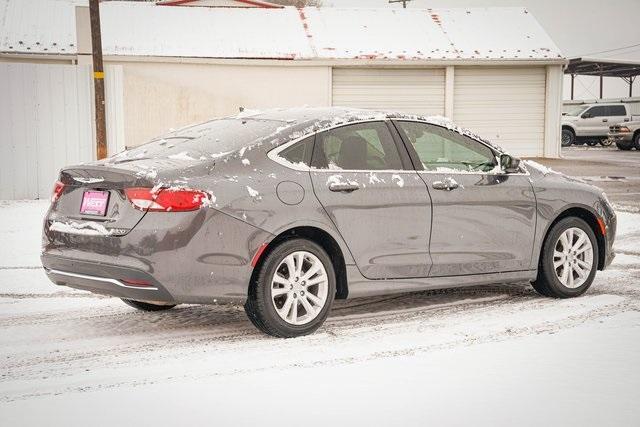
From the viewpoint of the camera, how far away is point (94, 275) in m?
5.93

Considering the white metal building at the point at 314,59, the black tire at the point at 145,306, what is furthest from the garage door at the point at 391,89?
the black tire at the point at 145,306

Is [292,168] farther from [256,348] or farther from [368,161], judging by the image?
[256,348]

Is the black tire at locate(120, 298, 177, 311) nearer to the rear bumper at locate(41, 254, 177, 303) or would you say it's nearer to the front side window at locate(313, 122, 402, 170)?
the rear bumper at locate(41, 254, 177, 303)

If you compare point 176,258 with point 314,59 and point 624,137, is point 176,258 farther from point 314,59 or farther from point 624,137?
point 624,137

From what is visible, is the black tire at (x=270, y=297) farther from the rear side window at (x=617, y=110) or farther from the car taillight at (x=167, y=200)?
the rear side window at (x=617, y=110)

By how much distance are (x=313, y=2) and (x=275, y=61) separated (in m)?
43.7

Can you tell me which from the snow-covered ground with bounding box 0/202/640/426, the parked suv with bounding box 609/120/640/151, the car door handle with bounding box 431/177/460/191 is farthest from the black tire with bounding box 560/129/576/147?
the car door handle with bounding box 431/177/460/191

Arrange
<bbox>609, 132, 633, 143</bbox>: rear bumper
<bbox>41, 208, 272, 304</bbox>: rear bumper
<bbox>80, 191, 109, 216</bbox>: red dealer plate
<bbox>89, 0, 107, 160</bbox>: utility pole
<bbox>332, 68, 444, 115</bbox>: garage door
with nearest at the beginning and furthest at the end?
<bbox>41, 208, 272, 304</bbox>: rear bumper → <bbox>80, 191, 109, 216</bbox>: red dealer plate → <bbox>89, 0, 107, 160</bbox>: utility pole → <bbox>332, 68, 444, 115</bbox>: garage door → <bbox>609, 132, 633, 143</bbox>: rear bumper

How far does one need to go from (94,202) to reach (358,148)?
1863mm

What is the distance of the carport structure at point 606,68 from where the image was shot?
149ft

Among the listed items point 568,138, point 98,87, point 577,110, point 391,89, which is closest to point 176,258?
point 98,87

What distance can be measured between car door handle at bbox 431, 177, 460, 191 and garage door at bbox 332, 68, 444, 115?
2172cm

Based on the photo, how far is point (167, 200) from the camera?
226 inches

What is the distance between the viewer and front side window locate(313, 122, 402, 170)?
650 cm
